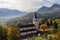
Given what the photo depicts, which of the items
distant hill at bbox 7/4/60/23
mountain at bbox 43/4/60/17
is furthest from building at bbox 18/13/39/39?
mountain at bbox 43/4/60/17

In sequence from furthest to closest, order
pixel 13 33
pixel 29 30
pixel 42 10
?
pixel 29 30
pixel 42 10
pixel 13 33

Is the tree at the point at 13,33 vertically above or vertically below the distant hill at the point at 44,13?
below

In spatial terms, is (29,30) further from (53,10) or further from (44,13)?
(53,10)

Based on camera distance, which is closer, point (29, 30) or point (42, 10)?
point (42, 10)

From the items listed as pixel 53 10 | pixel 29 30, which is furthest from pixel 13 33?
pixel 53 10

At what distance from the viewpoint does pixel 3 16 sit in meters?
5.84

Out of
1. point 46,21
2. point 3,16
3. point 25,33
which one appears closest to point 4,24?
point 3,16

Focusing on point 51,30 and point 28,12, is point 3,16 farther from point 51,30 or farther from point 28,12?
point 51,30

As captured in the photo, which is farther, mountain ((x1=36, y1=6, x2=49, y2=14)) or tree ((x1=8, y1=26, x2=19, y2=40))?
mountain ((x1=36, y1=6, x2=49, y2=14))

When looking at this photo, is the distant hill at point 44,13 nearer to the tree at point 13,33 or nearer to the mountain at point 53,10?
the mountain at point 53,10

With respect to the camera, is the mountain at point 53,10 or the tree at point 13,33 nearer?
the tree at point 13,33

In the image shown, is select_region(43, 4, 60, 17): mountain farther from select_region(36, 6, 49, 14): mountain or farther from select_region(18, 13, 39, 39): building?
select_region(18, 13, 39, 39): building

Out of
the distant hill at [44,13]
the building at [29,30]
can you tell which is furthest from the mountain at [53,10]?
the building at [29,30]

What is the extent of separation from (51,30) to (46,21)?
303mm
